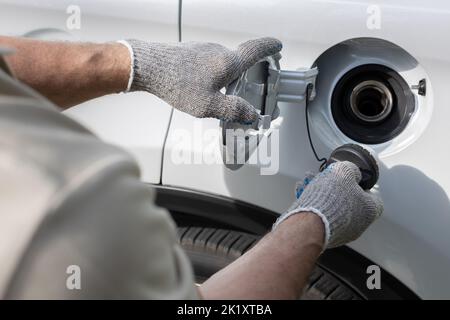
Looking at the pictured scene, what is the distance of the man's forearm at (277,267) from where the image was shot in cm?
119

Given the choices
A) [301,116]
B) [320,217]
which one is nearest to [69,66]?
[301,116]

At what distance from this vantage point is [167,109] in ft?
6.23

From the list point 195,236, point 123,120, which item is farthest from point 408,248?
point 123,120

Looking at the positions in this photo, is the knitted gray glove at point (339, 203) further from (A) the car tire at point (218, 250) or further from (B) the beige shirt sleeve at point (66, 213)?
(B) the beige shirt sleeve at point (66, 213)

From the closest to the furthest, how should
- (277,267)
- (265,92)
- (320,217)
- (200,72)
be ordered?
1. (277,267)
2. (320,217)
3. (200,72)
4. (265,92)

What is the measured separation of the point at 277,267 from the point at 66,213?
67 centimetres

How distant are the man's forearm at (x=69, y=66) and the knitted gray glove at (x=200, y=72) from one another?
61mm

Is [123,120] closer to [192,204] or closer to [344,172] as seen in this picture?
[192,204]

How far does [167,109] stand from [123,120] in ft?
0.50

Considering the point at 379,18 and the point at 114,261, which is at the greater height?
the point at 379,18

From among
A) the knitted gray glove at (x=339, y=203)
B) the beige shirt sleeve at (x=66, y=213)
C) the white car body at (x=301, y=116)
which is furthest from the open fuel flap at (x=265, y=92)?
the beige shirt sleeve at (x=66, y=213)

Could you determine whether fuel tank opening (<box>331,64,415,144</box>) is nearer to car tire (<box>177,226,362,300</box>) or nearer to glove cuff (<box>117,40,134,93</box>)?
car tire (<box>177,226,362,300</box>)

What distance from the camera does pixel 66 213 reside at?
2.30 ft

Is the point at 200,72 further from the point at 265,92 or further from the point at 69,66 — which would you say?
the point at 69,66
